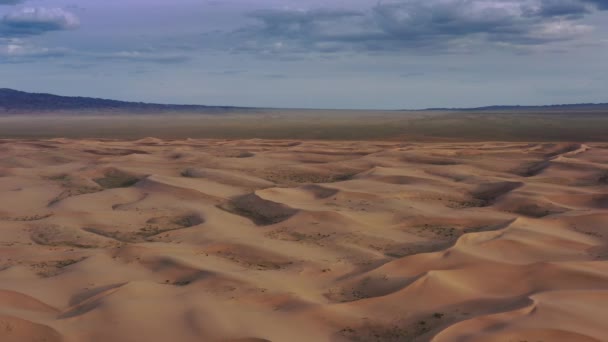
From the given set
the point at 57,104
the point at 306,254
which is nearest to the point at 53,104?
the point at 57,104

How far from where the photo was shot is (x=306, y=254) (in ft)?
28.9

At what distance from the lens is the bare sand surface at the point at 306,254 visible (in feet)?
20.2

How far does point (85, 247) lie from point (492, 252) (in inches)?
221

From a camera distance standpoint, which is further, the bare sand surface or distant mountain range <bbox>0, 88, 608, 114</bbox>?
distant mountain range <bbox>0, 88, 608, 114</bbox>

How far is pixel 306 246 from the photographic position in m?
9.29

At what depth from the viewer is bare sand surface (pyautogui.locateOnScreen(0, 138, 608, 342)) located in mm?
6156

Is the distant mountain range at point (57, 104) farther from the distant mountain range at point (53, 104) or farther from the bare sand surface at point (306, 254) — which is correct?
the bare sand surface at point (306, 254)

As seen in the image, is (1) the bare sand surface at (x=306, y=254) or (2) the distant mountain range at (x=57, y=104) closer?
(1) the bare sand surface at (x=306, y=254)

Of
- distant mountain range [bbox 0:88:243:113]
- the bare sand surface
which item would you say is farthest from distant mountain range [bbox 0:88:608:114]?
the bare sand surface

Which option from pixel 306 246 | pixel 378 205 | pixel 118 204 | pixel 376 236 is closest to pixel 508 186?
pixel 378 205

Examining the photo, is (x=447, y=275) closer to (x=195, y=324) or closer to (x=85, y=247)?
(x=195, y=324)

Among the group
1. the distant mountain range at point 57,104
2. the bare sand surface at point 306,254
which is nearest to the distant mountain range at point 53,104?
the distant mountain range at point 57,104

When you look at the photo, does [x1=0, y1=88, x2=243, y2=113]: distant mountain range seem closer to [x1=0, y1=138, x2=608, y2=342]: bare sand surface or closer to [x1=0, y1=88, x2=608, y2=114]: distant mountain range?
[x1=0, y1=88, x2=608, y2=114]: distant mountain range

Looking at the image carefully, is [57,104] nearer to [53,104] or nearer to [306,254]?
[53,104]
